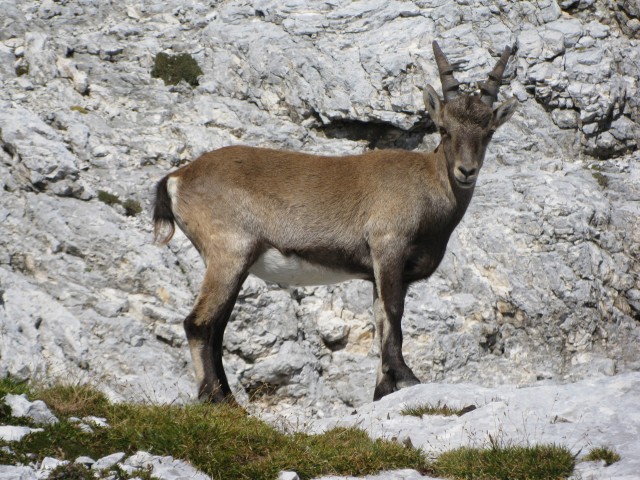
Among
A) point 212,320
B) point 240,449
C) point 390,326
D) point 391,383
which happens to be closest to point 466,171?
point 390,326

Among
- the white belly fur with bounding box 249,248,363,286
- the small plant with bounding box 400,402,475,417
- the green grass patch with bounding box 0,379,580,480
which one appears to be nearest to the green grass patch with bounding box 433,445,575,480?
the green grass patch with bounding box 0,379,580,480

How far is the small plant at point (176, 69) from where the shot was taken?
17.0 meters

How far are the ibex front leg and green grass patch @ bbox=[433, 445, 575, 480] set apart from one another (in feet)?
9.17

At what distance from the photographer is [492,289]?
14289mm

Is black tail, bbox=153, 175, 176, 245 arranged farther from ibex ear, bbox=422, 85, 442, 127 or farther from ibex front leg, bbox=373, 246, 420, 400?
ibex ear, bbox=422, 85, 442, 127

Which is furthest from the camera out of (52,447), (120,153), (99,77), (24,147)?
(99,77)

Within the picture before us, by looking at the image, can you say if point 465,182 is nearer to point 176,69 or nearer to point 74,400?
point 74,400

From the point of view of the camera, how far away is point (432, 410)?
753 cm

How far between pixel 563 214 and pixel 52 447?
11.4 metres

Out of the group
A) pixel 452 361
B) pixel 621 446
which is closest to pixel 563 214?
pixel 452 361

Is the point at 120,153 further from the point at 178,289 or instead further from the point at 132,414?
the point at 132,414

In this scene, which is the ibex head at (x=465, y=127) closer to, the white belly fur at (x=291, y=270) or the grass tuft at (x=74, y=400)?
the white belly fur at (x=291, y=270)

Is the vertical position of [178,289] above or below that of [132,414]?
below

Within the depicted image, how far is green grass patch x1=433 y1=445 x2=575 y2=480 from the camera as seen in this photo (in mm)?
5883
